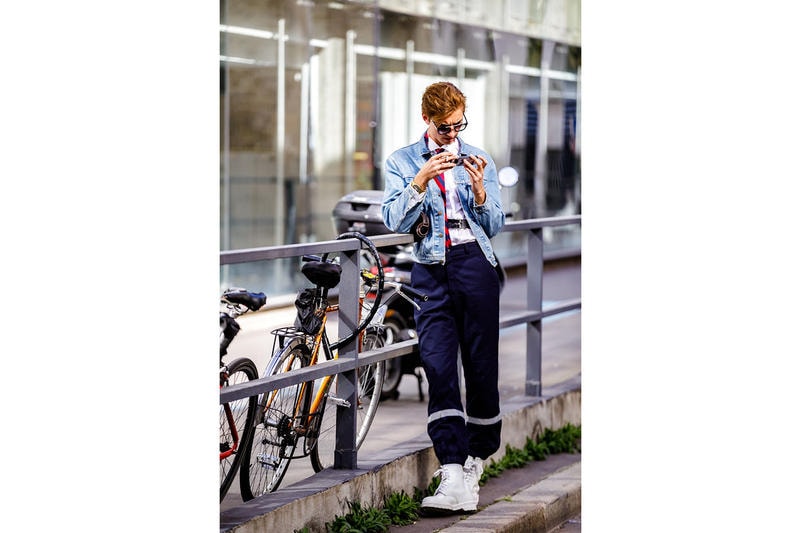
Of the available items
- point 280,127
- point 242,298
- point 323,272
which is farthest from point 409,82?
point 242,298

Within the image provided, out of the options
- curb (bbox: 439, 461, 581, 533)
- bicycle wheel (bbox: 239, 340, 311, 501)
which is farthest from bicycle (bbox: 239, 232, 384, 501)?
curb (bbox: 439, 461, 581, 533)

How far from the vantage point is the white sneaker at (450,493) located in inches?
213

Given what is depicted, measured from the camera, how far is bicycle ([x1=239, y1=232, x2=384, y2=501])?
520cm

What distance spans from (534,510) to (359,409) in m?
0.98

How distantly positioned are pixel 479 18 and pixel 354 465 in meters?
12.0

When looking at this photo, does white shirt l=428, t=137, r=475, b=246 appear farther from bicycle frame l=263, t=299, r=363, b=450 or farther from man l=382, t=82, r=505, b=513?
bicycle frame l=263, t=299, r=363, b=450

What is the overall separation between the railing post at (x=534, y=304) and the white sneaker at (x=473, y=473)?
164cm

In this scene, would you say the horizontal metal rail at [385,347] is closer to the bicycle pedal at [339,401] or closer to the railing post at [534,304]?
the railing post at [534,304]

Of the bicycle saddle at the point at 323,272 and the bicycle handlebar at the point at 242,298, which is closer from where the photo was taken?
the bicycle handlebar at the point at 242,298

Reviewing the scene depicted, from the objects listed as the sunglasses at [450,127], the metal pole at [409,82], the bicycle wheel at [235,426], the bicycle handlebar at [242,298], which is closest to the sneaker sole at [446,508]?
the bicycle wheel at [235,426]

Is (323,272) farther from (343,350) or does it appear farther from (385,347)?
(385,347)

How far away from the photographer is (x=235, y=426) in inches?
199
